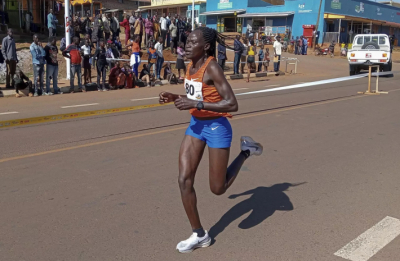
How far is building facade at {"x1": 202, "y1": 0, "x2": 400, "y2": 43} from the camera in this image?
48875 mm

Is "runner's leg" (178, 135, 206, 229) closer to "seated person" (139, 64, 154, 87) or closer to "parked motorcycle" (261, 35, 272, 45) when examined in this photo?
"seated person" (139, 64, 154, 87)

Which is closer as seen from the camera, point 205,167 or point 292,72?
point 205,167

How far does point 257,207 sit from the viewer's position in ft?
15.5

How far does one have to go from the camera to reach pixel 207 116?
3.71m

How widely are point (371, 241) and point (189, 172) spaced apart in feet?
5.82

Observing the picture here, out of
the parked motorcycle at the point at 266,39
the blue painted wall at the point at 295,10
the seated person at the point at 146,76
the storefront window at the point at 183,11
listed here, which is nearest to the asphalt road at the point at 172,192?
the seated person at the point at 146,76

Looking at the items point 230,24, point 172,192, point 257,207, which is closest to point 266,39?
point 230,24

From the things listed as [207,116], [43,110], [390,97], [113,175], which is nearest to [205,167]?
[113,175]

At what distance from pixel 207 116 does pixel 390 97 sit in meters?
12.3

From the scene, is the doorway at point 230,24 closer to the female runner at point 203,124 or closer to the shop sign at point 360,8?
the shop sign at point 360,8

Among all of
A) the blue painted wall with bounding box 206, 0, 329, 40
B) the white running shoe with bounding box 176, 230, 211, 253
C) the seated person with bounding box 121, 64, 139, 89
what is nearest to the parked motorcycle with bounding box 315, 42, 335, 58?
the blue painted wall with bounding box 206, 0, 329, 40

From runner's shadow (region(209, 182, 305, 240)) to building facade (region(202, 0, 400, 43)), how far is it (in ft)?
141

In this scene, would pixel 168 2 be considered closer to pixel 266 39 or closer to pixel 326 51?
pixel 266 39

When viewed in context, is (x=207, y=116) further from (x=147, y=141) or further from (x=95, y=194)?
(x=147, y=141)
